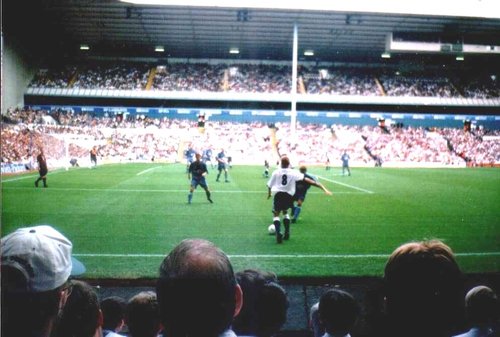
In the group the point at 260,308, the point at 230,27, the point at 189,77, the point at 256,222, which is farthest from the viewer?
the point at 189,77

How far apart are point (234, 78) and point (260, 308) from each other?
4052cm

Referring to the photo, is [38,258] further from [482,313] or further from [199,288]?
[482,313]

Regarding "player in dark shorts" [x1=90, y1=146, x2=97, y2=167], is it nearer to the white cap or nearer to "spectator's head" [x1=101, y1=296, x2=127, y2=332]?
"spectator's head" [x1=101, y1=296, x2=127, y2=332]

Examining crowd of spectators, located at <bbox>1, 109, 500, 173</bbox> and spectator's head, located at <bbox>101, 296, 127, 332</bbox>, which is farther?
crowd of spectators, located at <bbox>1, 109, 500, 173</bbox>

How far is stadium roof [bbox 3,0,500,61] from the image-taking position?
2598cm

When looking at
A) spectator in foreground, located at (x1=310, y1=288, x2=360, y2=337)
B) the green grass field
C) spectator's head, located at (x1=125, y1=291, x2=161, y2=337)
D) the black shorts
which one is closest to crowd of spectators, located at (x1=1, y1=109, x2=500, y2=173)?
the green grass field

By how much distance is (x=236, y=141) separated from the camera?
1238 inches

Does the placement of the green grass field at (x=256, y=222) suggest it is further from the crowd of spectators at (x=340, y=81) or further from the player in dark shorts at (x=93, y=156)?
the crowd of spectators at (x=340, y=81)

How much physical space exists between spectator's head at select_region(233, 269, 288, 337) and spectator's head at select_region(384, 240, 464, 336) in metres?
1.12

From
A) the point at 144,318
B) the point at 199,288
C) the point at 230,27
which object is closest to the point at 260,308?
the point at 144,318

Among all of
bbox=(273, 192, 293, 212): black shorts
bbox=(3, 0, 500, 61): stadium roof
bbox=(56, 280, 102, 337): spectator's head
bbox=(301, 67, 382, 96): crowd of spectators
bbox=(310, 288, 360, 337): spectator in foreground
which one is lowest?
bbox=(273, 192, 293, 212): black shorts

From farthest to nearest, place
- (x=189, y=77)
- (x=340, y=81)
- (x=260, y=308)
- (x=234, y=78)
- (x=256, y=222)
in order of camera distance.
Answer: (x=234, y=78) → (x=189, y=77) → (x=340, y=81) → (x=256, y=222) → (x=260, y=308)

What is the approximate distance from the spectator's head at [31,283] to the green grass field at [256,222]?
14.5 ft

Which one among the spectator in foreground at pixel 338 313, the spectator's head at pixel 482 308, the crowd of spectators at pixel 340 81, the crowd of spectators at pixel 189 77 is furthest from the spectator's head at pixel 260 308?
the crowd of spectators at pixel 189 77
